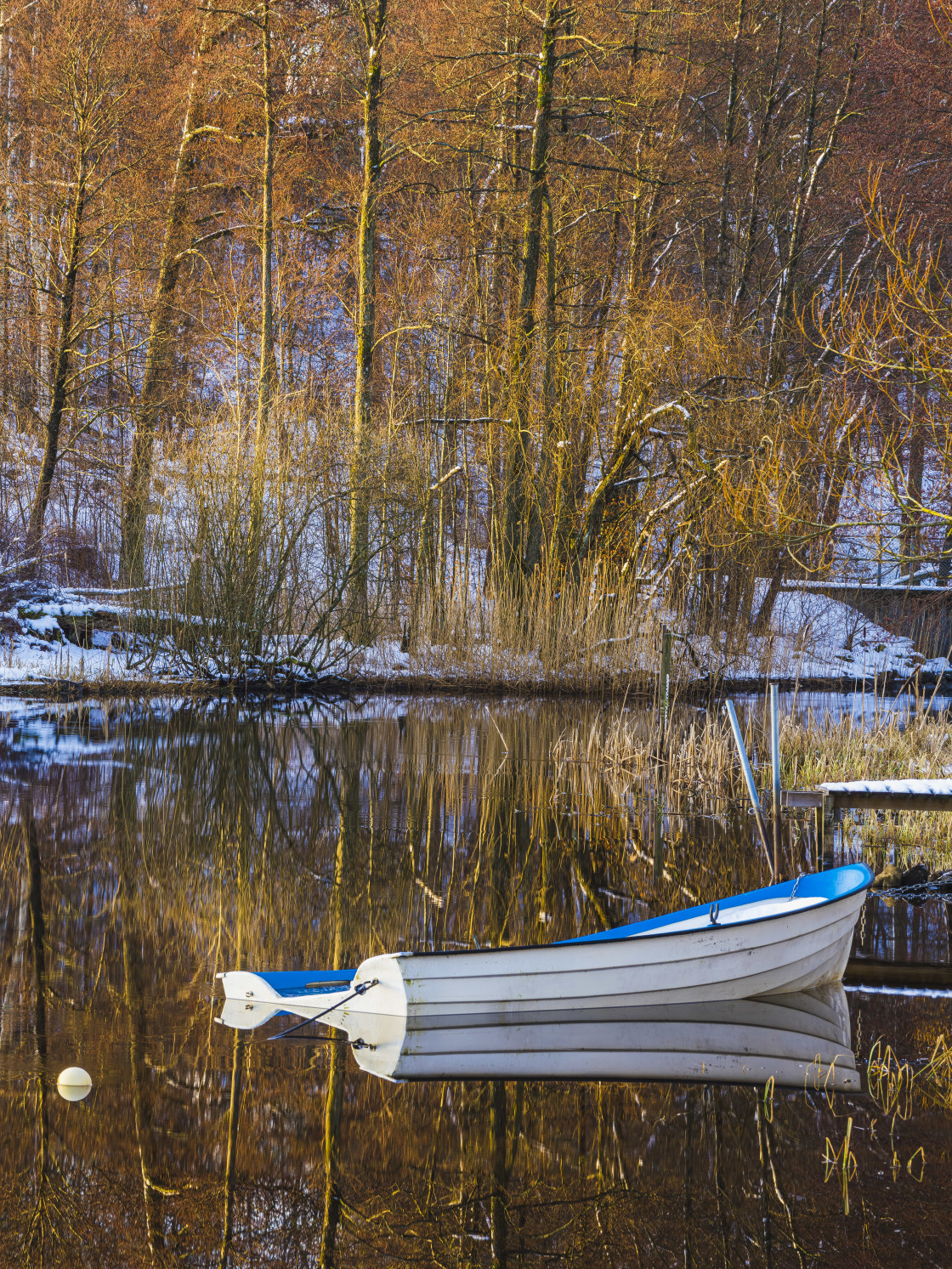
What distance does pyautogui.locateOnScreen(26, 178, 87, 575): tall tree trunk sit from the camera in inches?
709

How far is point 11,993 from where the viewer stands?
479 centimetres

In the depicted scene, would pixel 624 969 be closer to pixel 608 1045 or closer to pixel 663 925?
pixel 608 1045

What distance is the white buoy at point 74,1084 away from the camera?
3832 mm

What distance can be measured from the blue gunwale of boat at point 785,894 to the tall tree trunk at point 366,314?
39.3ft

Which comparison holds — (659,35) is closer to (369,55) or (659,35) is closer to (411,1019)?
(369,55)

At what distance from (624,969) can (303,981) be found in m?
1.24

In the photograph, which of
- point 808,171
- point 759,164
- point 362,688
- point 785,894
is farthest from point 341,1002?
point 808,171

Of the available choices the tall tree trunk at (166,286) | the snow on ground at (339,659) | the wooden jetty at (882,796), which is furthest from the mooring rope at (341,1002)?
the tall tree trunk at (166,286)

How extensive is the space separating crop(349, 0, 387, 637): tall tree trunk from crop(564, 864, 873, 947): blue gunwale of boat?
12.0 meters

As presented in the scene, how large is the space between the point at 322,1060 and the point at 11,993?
143 centimetres

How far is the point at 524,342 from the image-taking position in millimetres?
17797

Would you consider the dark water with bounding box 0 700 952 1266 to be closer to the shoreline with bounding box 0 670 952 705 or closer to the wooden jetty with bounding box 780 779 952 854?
the wooden jetty with bounding box 780 779 952 854

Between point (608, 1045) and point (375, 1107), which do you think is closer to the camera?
point (375, 1107)

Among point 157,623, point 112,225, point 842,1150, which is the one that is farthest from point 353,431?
point 842,1150
